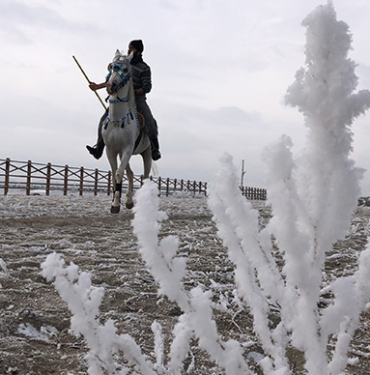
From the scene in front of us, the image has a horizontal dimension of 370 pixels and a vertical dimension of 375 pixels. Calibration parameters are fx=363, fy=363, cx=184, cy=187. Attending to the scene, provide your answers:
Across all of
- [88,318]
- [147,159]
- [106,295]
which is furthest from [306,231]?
[147,159]

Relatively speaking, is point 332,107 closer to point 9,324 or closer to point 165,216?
point 165,216

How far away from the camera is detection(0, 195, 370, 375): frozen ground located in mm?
1658

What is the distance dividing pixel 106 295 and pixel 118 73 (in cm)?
395

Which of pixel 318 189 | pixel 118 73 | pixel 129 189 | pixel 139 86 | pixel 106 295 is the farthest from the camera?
pixel 129 189

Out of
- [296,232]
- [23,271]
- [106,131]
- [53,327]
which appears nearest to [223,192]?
[296,232]

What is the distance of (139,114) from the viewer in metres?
6.18

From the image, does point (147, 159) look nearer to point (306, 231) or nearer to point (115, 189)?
point (115, 189)

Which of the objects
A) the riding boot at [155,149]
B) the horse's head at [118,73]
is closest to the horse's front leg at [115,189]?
the riding boot at [155,149]

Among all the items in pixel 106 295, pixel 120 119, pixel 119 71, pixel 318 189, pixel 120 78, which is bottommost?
pixel 106 295

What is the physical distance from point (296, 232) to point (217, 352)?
0.34 meters

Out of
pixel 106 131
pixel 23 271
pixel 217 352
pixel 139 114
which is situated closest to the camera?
pixel 217 352

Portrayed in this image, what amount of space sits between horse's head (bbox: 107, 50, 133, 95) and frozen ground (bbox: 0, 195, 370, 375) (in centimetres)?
212

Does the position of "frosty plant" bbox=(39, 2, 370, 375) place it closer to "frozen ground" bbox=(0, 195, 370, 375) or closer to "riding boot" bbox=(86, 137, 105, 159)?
"frozen ground" bbox=(0, 195, 370, 375)

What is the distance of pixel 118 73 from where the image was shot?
17.8ft
